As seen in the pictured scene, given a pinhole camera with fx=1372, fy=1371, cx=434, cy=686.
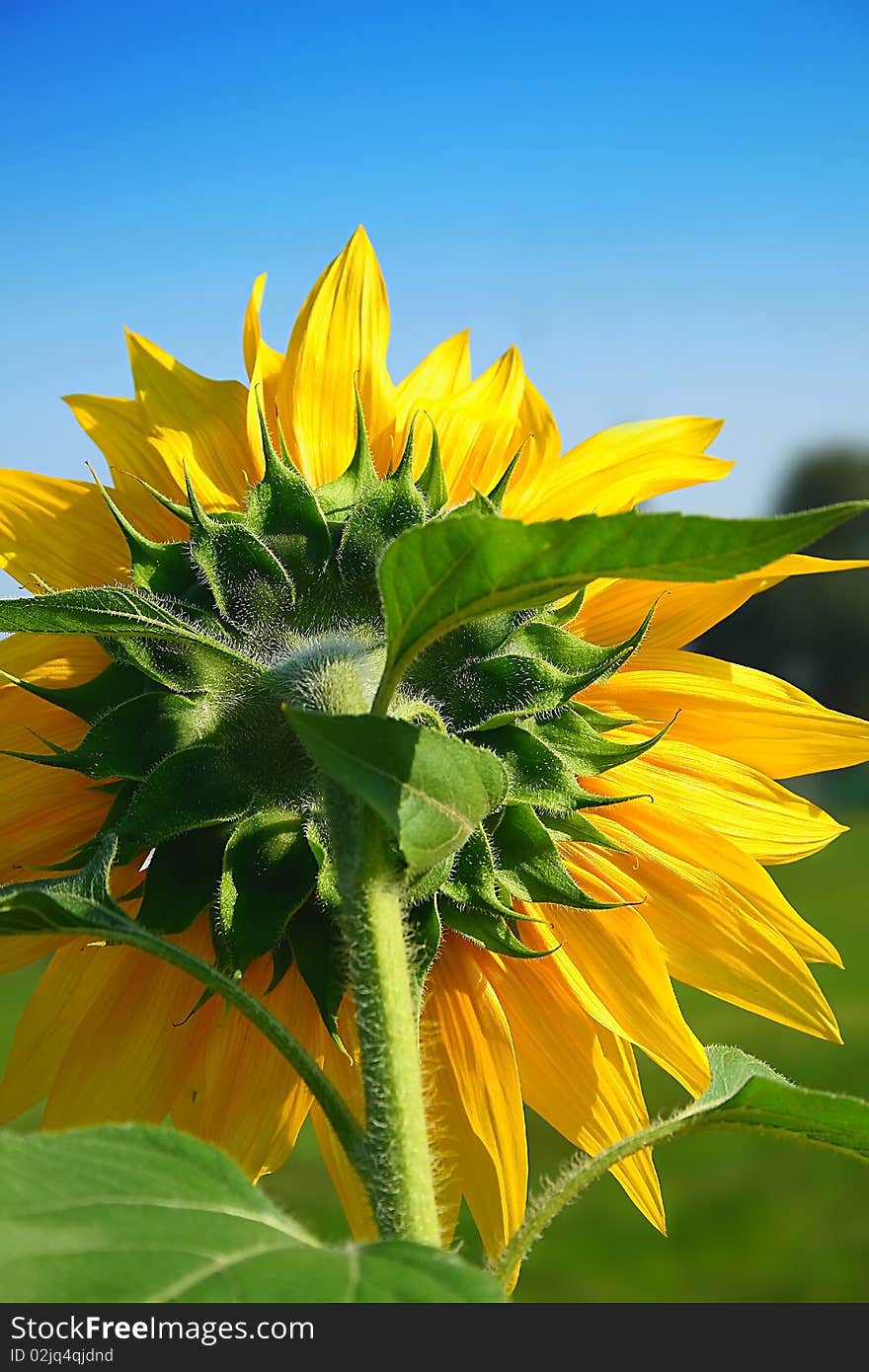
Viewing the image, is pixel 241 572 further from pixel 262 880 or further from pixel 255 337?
pixel 255 337

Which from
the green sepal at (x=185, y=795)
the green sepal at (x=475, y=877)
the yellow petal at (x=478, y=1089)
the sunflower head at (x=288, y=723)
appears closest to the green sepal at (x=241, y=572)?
the sunflower head at (x=288, y=723)

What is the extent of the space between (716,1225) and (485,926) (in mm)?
7654

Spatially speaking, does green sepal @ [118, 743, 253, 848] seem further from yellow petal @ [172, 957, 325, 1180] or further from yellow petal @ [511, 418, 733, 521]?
yellow petal @ [511, 418, 733, 521]

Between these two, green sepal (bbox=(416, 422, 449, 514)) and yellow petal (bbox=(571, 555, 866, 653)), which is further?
yellow petal (bbox=(571, 555, 866, 653))

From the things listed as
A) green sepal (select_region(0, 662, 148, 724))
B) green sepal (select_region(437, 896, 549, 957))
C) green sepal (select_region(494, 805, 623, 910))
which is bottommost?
green sepal (select_region(437, 896, 549, 957))

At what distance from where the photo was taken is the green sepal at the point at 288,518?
96 centimetres

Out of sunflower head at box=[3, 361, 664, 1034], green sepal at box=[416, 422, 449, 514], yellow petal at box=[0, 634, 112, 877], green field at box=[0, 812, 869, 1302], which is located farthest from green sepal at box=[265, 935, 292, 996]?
green field at box=[0, 812, 869, 1302]

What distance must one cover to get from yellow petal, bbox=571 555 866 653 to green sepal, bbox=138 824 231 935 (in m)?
0.39

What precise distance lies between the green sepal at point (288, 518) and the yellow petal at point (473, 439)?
0.78ft

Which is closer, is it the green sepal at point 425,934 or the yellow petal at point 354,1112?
the green sepal at point 425,934

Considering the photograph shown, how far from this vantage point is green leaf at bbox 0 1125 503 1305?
1.57 ft

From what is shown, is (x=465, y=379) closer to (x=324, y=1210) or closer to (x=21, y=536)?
(x=21, y=536)

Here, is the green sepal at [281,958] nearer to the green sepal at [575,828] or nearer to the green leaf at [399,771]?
the green sepal at [575,828]

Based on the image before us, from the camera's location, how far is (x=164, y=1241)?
0.50m
